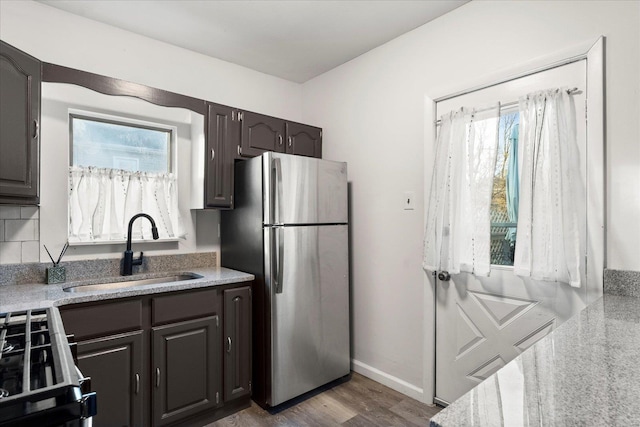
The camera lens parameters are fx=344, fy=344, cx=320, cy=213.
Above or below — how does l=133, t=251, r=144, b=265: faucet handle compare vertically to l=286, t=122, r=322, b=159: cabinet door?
below

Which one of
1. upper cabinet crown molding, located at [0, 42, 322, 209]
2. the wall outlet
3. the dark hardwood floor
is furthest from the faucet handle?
the wall outlet

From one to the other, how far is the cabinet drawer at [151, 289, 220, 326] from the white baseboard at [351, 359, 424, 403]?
1.34 m

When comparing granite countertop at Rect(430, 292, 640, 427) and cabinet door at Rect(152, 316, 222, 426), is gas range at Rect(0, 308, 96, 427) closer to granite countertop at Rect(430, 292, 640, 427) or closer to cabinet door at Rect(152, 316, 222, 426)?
granite countertop at Rect(430, 292, 640, 427)

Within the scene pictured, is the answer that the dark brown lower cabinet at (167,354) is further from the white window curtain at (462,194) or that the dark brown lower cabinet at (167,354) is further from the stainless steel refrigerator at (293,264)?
the white window curtain at (462,194)

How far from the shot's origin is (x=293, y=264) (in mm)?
2389

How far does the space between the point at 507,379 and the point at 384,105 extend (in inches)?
90.8

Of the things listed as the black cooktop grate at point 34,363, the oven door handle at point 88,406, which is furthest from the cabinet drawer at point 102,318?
the oven door handle at point 88,406

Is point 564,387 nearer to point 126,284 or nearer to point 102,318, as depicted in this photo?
point 102,318

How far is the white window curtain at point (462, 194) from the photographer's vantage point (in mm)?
2041

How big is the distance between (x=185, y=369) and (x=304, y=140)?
2.00 m

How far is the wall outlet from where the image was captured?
8.18ft

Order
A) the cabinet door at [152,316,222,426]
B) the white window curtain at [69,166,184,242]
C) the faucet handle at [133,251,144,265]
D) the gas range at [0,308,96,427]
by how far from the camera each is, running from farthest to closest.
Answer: the faucet handle at [133,251,144,265] < the white window curtain at [69,166,184,242] < the cabinet door at [152,316,222,426] < the gas range at [0,308,96,427]

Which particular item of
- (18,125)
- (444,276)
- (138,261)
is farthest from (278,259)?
(18,125)

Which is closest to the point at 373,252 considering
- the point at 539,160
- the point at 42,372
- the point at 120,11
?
the point at 539,160
